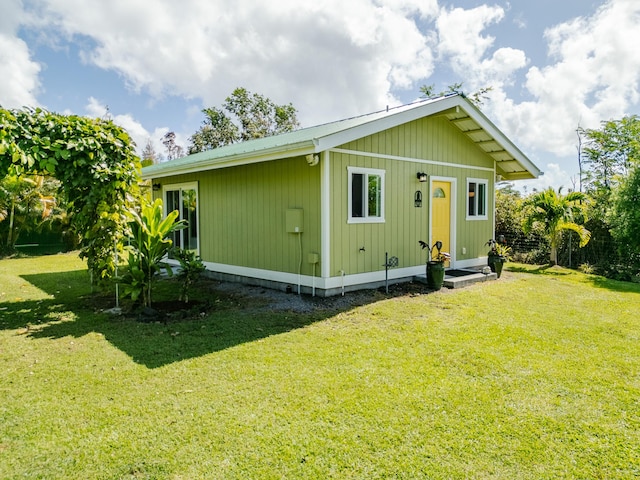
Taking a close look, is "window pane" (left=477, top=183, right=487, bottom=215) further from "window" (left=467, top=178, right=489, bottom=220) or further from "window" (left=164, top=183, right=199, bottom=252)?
"window" (left=164, top=183, right=199, bottom=252)

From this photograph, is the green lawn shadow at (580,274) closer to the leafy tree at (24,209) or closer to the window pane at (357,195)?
the window pane at (357,195)

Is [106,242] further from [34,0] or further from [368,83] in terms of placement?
[368,83]

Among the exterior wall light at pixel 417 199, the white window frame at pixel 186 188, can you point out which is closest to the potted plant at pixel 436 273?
the exterior wall light at pixel 417 199

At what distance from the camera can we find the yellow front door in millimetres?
9438

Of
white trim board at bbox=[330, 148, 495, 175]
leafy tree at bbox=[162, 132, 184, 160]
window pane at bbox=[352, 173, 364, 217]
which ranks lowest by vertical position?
window pane at bbox=[352, 173, 364, 217]

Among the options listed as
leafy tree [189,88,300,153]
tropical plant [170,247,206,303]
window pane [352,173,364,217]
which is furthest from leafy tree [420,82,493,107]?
tropical plant [170,247,206,303]

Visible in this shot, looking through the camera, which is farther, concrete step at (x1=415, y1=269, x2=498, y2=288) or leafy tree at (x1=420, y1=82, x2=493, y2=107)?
leafy tree at (x1=420, y1=82, x2=493, y2=107)

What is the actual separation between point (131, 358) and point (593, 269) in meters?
12.0

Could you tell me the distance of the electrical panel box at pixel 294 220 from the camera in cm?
734

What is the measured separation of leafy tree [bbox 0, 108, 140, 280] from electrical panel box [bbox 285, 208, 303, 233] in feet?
8.80

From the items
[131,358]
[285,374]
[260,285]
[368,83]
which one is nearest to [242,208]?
[260,285]

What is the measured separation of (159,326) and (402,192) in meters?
5.55

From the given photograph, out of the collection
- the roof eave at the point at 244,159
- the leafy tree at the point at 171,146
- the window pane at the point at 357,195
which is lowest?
the window pane at the point at 357,195

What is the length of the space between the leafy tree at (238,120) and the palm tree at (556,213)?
22.8 metres
